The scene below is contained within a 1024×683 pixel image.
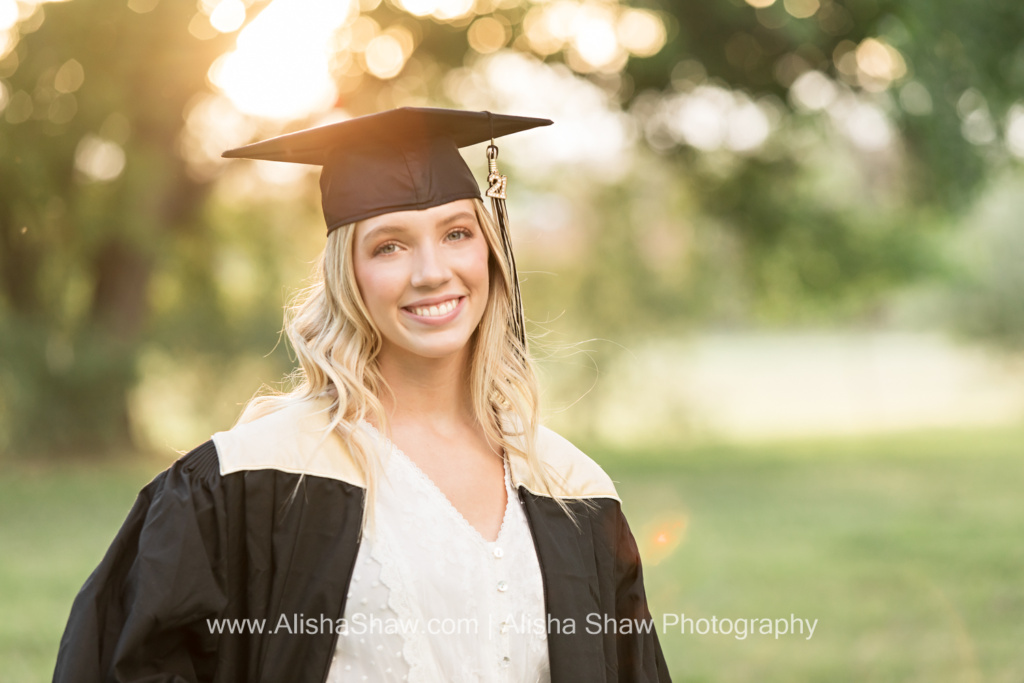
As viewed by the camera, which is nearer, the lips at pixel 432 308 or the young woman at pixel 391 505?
the young woman at pixel 391 505

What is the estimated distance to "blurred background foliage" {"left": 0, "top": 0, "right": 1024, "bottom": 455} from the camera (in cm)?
1060

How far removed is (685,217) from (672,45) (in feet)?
17.3

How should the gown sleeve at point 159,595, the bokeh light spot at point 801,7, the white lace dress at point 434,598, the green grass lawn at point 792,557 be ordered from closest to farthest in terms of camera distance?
the gown sleeve at point 159,595 → the white lace dress at point 434,598 → the green grass lawn at point 792,557 → the bokeh light spot at point 801,7

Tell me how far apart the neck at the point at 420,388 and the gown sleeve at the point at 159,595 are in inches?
18.6

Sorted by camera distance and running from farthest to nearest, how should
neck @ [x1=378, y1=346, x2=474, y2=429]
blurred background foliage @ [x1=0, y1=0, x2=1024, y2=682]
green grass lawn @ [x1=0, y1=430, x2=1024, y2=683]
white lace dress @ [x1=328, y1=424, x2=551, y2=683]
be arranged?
blurred background foliage @ [x1=0, y1=0, x2=1024, y2=682] < green grass lawn @ [x1=0, y1=430, x2=1024, y2=683] < neck @ [x1=378, y1=346, x2=474, y2=429] < white lace dress @ [x1=328, y1=424, x2=551, y2=683]

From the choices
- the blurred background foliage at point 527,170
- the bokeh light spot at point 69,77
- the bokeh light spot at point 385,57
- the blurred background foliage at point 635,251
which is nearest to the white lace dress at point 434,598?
the blurred background foliage at point 635,251

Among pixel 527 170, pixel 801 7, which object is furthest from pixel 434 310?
pixel 527 170

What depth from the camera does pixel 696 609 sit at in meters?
7.36

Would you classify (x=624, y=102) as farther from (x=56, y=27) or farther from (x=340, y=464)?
(x=340, y=464)

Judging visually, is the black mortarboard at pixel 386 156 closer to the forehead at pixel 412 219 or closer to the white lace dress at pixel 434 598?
the forehead at pixel 412 219

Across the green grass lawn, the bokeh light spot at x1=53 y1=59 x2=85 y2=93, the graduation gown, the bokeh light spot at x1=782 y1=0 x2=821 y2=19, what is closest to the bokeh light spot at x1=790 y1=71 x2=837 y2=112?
the bokeh light spot at x1=782 y1=0 x2=821 y2=19

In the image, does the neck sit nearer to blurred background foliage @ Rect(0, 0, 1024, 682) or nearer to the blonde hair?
the blonde hair

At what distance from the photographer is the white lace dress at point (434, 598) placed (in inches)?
81.2

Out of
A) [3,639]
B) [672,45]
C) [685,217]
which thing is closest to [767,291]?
[685,217]
